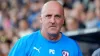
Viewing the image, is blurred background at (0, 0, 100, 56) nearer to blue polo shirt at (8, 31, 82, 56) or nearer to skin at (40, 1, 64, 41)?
blue polo shirt at (8, 31, 82, 56)

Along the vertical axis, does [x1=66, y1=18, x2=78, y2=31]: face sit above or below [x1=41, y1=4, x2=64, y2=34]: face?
below

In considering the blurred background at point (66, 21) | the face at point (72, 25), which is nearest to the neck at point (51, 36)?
the blurred background at point (66, 21)

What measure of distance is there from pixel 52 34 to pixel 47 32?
0.07 m

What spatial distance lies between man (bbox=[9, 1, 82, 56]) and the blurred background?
1.50 meters

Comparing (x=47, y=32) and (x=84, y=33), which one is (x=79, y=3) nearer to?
(x=84, y=33)

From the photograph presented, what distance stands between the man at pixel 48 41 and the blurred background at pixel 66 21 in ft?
4.93

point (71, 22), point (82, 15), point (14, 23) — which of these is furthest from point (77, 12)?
point (14, 23)

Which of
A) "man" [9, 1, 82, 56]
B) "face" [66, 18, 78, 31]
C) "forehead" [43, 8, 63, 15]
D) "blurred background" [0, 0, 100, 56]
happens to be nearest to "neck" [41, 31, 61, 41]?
"man" [9, 1, 82, 56]

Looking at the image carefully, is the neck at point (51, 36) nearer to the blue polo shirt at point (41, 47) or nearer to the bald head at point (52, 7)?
the blue polo shirt at point (41, 47)

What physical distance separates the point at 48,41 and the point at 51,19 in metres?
0.30

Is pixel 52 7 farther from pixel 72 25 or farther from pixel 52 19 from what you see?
pixel 72 25

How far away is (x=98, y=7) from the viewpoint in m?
9.31

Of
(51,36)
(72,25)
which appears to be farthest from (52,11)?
(72,25)

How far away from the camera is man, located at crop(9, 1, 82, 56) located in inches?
213
